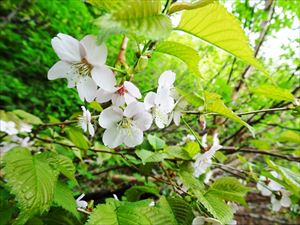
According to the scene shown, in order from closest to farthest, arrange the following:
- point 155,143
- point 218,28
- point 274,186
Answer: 1. point 218,28
2. point 155,143
3. point 274,186

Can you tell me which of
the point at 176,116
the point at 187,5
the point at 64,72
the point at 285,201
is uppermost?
the point at 187,5

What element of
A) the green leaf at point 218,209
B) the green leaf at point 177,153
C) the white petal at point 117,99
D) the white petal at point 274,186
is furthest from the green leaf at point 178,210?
the white petal at point 274,186

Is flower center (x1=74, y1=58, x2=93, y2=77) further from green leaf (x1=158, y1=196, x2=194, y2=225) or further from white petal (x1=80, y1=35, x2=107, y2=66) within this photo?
green leaf (x1=158, y1=196, x2=194, y2=225)

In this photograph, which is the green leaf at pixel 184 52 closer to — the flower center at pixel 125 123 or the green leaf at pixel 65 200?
the flower center at pixel 125 123

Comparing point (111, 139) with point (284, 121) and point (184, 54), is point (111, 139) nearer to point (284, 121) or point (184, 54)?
point (184, 54)

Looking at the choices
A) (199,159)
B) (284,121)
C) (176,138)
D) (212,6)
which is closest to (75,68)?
(212,6)


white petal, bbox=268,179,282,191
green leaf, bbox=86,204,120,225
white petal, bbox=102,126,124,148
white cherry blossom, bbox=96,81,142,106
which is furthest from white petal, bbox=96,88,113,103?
white petal, bbox=268,179,282,191

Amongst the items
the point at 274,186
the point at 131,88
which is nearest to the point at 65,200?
the point at 131,88

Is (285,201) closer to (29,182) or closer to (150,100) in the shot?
(150,100)
